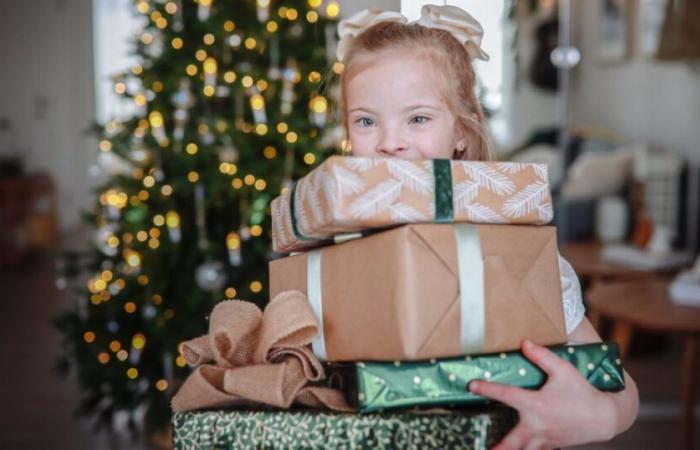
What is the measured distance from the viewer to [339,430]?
77 cm

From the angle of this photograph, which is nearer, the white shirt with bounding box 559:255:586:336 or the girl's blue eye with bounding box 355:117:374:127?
the white shirt with bounding box 559:255:586:336

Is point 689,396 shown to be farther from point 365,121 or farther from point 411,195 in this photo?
point 411,195

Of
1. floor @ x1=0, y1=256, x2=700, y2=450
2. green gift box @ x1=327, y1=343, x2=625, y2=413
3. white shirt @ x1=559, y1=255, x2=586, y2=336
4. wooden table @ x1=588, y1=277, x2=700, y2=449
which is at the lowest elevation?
floor @ x1=0, y1=256, x2=700, y2=450

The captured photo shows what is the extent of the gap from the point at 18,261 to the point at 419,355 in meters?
6.57

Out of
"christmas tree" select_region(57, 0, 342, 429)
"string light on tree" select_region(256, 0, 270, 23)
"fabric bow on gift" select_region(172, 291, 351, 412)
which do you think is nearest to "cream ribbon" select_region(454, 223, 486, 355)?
"fabric bow on gift" select_region(172, 291, 351, 412)

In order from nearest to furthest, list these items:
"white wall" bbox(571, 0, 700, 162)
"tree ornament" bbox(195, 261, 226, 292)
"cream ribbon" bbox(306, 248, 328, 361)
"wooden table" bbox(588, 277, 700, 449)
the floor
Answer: "cream ribbon" bbox(306, 248, 328, 361) < "wooden table" bbox(588, 277, 700, 449) < "tree ornament" bbox(195, 261, 226, 292) < the floor < "white wall" bbox(571, 0, 700, 162)

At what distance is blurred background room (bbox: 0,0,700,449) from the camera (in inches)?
102

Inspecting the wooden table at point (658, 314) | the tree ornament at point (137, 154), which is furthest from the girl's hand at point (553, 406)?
the tree ornament at point (137, 154)

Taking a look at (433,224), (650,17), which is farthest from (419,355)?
(650,17)

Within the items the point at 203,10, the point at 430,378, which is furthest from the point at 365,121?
the point at 203,10

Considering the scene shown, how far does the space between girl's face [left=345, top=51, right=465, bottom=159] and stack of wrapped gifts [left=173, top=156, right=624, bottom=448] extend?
25 centimetres

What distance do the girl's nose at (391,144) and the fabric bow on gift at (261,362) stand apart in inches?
11.5

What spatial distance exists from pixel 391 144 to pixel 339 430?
1.42 feet

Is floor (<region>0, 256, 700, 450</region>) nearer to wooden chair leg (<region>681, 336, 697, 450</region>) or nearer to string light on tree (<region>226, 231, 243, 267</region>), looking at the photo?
wooden chair leg (<region>681, 336, 697, 450</region>)
